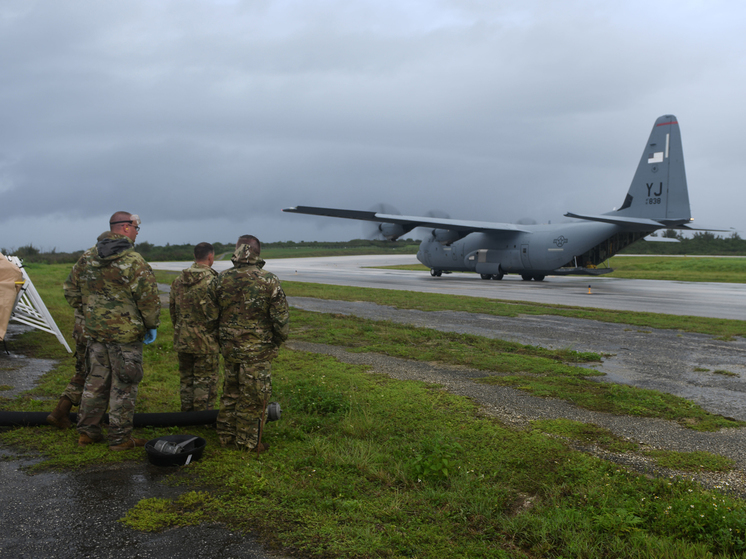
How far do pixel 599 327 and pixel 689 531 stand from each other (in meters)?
11.1

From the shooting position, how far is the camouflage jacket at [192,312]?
6.05 metres

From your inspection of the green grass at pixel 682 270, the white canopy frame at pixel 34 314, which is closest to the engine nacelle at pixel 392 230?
the green grass at pixel 682 270

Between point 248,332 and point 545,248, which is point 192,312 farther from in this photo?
point 545,248

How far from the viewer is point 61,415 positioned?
5762mm

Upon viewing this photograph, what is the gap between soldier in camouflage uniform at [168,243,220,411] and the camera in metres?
6.07

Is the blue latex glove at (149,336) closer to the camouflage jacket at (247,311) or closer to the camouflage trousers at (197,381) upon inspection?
the camouflage trousers at (197,381)

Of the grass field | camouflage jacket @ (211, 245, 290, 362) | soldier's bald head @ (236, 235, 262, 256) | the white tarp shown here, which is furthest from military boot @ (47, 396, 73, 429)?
the white tarp

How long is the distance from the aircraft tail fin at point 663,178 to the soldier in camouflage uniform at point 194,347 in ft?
85.7

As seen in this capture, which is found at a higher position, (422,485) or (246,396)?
(246,396)

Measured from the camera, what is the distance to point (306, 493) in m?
4.24

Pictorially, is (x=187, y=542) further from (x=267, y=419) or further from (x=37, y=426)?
(x=37, y=426)

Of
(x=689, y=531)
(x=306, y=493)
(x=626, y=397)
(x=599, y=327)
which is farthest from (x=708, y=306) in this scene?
(x=306, y=493)

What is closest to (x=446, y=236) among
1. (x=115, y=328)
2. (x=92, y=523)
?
(x=115, y=328)

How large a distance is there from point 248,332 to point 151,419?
170 cm
